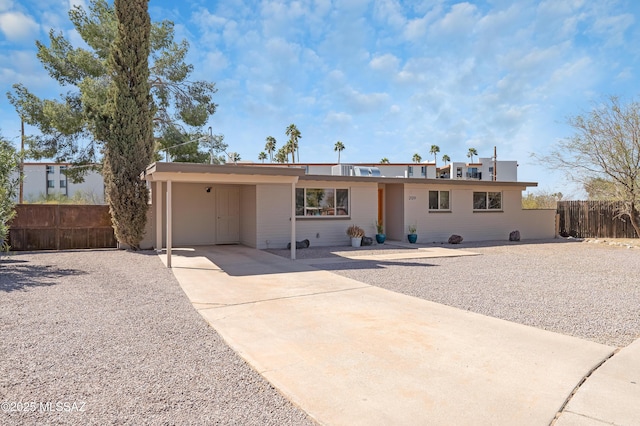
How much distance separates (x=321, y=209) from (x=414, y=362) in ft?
36.7

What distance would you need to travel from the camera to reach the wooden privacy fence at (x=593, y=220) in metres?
19.3

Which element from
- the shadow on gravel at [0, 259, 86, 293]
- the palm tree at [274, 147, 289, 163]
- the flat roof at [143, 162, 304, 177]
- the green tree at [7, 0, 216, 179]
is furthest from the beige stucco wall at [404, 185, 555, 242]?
the palm tree at [274, 147, 289, 163]

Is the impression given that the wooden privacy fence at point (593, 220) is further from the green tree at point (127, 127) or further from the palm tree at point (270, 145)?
the palm tree at point (270, 145)

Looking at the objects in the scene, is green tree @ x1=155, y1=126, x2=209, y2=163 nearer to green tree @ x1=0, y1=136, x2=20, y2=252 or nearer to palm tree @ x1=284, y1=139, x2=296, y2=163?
green tree @ x1=0, y1=136, x2=20, y2=252

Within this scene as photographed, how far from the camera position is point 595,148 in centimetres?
1803

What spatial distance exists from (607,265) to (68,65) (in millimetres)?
20603

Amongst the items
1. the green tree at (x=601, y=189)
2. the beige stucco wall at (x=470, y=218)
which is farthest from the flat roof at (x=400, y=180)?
the green tree at (x=601, y=189)

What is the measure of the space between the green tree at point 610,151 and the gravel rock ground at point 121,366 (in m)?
19.1

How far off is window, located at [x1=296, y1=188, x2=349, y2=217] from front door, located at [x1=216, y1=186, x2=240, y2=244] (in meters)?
2.56

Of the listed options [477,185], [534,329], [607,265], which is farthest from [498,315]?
[477,185]

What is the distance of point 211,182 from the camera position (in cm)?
1154

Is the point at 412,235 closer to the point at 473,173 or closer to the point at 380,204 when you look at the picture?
the point at 380,204

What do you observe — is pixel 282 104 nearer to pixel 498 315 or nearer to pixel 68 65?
pixel 68 65

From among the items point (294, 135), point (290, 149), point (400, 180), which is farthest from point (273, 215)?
point (290, 149)
